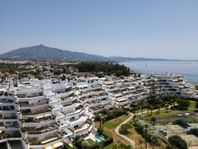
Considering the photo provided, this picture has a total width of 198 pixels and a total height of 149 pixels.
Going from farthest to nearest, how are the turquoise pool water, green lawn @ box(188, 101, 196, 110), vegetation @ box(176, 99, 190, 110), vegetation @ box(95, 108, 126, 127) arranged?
green lawn @ box(188, 101, 196, 110) → vegetation @ box(176, 99, 190, 110) → vegetation @ box(95, 108, 126, 127) → the turquoise pool water

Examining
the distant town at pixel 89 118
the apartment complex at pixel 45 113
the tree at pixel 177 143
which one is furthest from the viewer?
the tree at pixel 177 143

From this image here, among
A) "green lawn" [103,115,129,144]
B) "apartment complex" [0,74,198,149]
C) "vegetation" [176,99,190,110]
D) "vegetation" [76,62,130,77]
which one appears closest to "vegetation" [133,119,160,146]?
"green lawn" [103,115,129,144]

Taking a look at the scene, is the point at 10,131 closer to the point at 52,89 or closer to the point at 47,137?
the point at 47,137

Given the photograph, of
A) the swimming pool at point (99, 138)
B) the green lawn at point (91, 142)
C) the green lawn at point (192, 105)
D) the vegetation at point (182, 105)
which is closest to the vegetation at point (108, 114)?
the swimming pool at point (99, 138)

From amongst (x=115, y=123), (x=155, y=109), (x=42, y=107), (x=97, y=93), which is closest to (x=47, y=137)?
(x=42, y=107)

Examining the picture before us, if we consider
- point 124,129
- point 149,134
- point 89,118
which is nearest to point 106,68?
point 89,118

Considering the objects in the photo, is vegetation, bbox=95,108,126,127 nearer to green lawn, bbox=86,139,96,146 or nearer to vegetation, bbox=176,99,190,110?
green lawn, bbox=86,139,96,146

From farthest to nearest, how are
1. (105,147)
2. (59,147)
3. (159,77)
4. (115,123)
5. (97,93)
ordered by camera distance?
(159,77) < (97,93) < (115,123) < (105,147) < (59,147)

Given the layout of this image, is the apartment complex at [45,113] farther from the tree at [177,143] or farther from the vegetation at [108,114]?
the tree at [177,143]

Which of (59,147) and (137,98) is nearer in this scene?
(59,147)

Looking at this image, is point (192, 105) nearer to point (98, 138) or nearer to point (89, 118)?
point (89, 118)

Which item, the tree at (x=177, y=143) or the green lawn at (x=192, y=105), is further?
the green lawn at (x=192, y=105)
